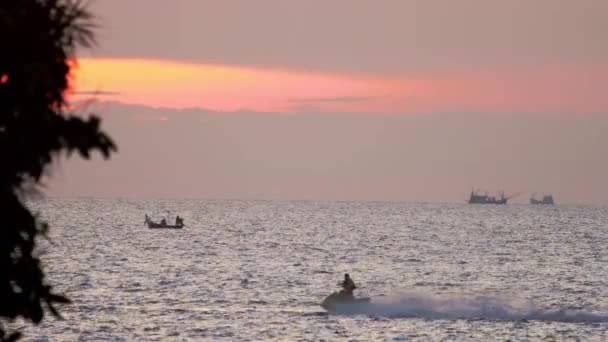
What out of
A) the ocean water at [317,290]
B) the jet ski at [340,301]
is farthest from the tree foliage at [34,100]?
the jet ski at [340,301]

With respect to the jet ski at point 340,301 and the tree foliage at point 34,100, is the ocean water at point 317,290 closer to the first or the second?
the jet ski at point 340,301

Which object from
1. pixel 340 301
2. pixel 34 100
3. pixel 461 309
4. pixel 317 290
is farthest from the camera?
pixel 317 290

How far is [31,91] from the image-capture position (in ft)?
39.3

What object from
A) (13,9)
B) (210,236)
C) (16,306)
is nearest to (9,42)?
Result: (13,9)

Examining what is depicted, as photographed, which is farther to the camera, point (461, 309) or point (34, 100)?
point (461, 309)

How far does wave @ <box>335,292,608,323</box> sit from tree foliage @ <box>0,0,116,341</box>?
55782 millimetres

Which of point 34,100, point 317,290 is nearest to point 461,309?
point 317,290

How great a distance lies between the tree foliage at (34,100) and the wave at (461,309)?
55.8m

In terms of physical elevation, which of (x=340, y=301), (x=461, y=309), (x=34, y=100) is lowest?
(x=461, y=309)

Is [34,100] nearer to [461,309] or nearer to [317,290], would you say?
[461,309]

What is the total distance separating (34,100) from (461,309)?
60733mm

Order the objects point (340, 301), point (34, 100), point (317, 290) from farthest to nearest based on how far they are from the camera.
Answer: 1. point (317, 290)
2. point (340, 301)
3. point (34, 100)

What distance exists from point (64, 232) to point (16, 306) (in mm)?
183226

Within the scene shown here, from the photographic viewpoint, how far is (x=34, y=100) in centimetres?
1215
